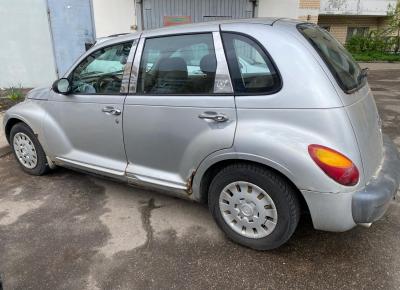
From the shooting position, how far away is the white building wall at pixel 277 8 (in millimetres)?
9680

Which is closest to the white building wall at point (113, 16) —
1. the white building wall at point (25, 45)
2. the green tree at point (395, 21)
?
the white building wall at point (25, 45)

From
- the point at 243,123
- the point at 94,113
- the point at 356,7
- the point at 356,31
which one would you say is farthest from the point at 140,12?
the point at 356,31

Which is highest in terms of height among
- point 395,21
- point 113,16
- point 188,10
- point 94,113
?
point 188,10

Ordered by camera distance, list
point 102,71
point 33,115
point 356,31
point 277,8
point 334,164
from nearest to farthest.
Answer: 1. point 334,164
2. point 102,71
3. point 33,115
4. point 277,8
5. point 356,31

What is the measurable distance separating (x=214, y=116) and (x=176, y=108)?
360 millimetres

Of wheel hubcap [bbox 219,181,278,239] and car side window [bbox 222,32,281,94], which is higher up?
car side window [bbox 222,32,281,94]

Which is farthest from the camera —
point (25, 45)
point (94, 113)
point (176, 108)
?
point (25, 45)

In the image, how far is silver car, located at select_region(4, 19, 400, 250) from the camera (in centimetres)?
227

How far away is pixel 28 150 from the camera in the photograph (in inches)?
159

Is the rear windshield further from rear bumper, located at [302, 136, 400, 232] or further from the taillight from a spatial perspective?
rear bumper, located at [302, 136, 400, 232]

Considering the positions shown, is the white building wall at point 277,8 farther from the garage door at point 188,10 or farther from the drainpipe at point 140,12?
the drainpipe at point 140,12

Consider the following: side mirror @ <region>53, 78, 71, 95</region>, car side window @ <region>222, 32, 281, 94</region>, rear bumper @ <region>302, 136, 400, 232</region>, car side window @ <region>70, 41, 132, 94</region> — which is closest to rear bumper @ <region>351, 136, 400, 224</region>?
rear bumper @ <region>302, 136, 400, 232</region>

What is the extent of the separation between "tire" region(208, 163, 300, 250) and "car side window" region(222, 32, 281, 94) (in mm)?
573

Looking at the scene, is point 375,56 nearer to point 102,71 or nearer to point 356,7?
point 356,7
